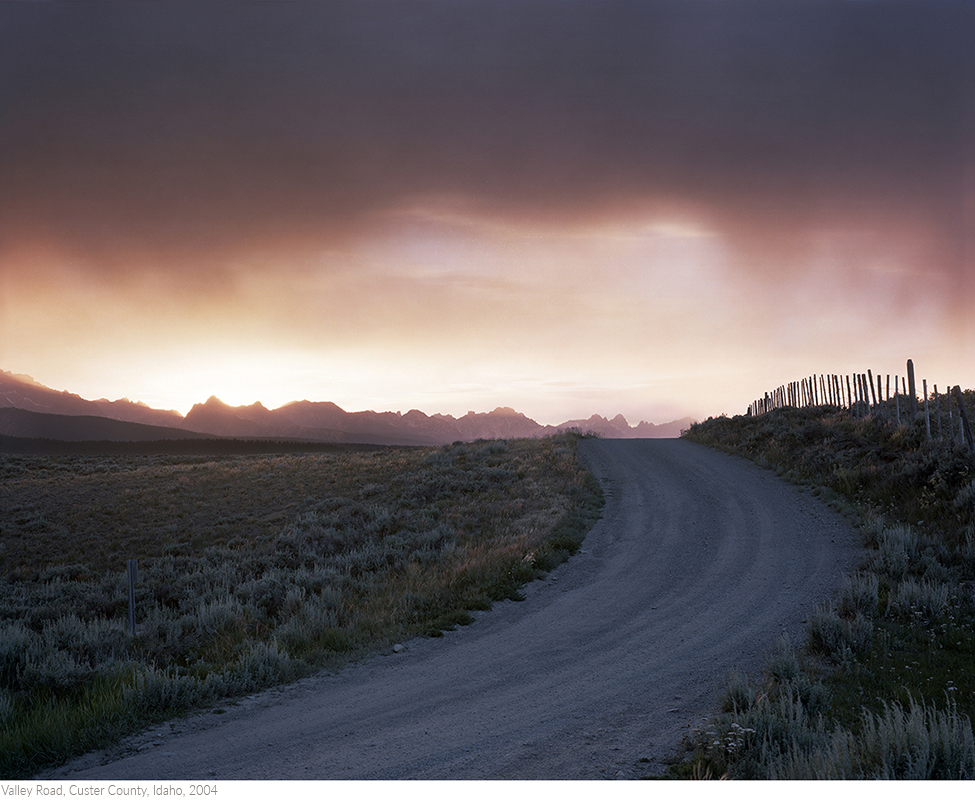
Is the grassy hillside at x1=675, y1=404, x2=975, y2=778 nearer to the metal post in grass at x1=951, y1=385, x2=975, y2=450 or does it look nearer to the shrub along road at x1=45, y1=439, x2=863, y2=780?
the metal post in grass at x1=951, y1=385, x2=975, y2=450

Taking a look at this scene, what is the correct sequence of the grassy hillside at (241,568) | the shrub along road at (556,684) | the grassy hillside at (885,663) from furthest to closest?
the grassy hillside at (241,568), the shrub along road at (556,684), the grassy hillside at (885,663)

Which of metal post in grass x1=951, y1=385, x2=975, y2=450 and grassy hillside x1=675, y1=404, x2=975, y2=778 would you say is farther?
metal post in grass x1=951, y1=385, x2=975, y2=450

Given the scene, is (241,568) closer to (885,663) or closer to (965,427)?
(885,663)

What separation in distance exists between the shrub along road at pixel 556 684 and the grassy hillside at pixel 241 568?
59 cm

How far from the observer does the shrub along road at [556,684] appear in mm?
6129

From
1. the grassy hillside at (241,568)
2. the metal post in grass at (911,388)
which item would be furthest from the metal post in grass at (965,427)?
the grassy hillside at (241,568)

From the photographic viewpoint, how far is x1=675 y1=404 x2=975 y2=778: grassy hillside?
5.03 m

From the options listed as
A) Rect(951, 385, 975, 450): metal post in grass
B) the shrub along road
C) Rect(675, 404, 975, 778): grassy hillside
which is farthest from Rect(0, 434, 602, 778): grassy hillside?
Rect(951, 385, 975, 450): metal post in grass

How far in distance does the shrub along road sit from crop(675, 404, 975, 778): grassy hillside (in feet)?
2.03

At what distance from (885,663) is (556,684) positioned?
4414mm

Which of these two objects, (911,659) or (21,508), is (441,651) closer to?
(911,659)

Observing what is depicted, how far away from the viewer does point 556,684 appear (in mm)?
8070

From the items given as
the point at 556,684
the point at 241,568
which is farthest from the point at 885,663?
the point at 241,568

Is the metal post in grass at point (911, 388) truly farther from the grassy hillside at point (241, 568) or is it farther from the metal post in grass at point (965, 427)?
the grassy hillside at point (241, 568)
